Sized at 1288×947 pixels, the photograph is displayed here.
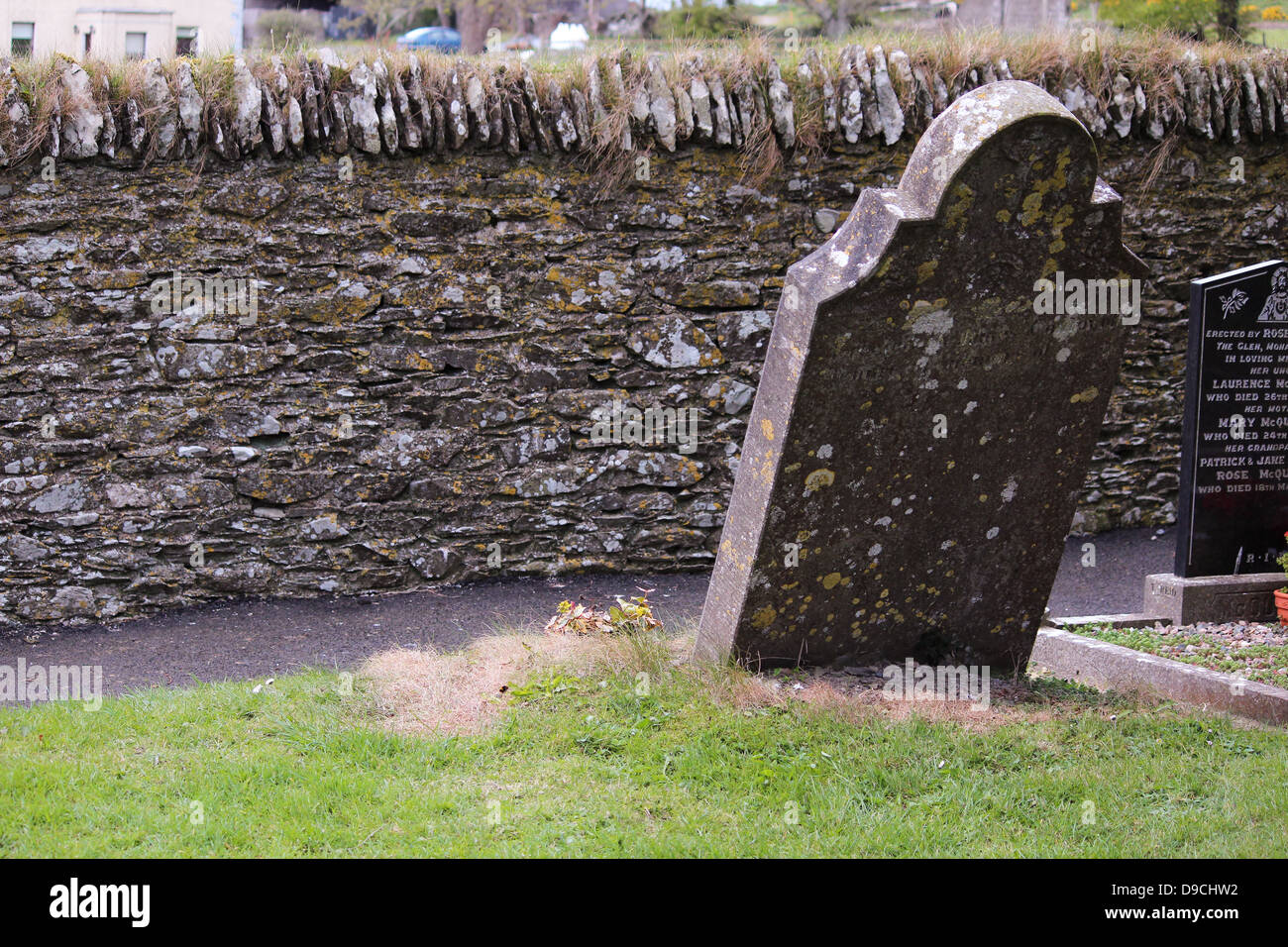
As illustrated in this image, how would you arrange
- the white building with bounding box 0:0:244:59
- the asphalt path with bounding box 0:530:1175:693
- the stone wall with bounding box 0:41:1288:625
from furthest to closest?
the white building with bounding box 0:0:244:59, the stone wall with bounding box 0:41:1288:625, the asphalt path with bounding box 0:530:1175:693

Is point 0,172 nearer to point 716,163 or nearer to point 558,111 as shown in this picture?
point 558,111

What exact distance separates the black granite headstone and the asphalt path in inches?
32.4

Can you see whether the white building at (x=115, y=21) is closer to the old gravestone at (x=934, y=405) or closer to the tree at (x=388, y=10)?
the old gravestone at (x=934, y=405)

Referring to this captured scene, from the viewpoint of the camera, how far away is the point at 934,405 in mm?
4637

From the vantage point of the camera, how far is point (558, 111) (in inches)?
292

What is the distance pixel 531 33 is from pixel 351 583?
26.9 m

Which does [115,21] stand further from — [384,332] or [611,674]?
[611,674]

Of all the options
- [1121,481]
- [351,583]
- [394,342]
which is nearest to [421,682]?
[351,583]
